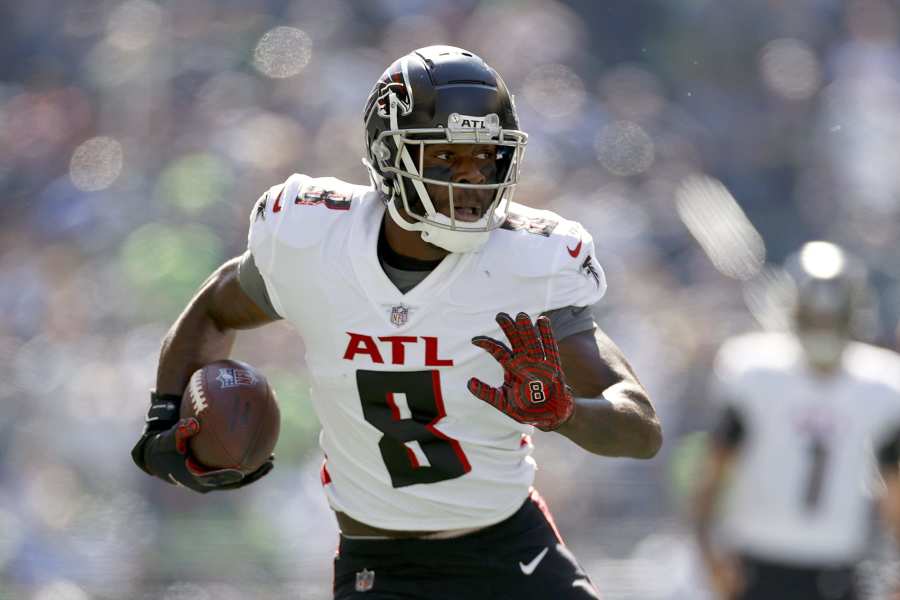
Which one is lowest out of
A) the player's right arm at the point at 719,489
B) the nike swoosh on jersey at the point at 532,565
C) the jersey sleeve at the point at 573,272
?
the player's right arm at the point at 719,489

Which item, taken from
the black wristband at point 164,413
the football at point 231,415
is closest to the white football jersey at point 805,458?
the football at point 231,415

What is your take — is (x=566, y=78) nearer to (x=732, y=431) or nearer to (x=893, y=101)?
(x=893, y=101)

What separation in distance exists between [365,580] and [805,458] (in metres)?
1.90

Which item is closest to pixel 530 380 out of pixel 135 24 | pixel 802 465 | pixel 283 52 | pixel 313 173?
pixel 802 465

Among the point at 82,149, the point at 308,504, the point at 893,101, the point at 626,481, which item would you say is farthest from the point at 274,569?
the point at 893,101

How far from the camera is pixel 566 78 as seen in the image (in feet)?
21.8

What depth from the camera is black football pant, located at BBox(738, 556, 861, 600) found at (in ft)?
12.5

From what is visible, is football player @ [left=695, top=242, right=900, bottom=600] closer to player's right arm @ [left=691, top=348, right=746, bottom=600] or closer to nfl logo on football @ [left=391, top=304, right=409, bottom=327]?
player's right arm @ [left=691, top=348, right=746, bottom=600]

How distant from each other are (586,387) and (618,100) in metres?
4.40

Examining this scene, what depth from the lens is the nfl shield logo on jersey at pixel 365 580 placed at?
8.43 feet

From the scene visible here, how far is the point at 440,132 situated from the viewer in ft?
8.41

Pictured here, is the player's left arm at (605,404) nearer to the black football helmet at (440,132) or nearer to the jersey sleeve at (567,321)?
the jersey sleeve at (567,321)

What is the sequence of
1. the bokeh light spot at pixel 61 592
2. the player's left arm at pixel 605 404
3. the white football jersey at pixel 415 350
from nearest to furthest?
the player's left arm at pixel 605 404 → the white football jersey at pixel 415 350 → the bokeh light spot at pixel 61 592

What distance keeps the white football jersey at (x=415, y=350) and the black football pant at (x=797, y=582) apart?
1.52m
